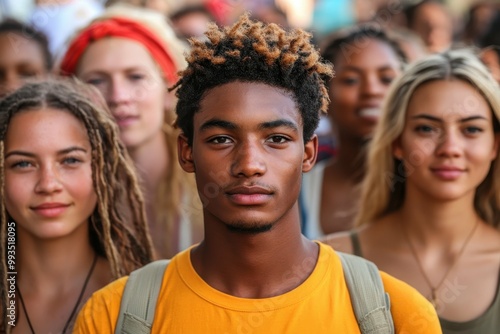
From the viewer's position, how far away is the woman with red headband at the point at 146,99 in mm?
4902

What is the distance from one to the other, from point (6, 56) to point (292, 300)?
3.98 meters

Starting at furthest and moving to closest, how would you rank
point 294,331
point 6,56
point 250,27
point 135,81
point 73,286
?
1. point 6,56
2. point 135,81
3. point 73,286
4. point 250,27
5. point 294,331

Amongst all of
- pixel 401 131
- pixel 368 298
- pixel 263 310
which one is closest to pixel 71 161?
pixel 263 310

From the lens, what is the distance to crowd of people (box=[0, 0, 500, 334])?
2.95 metres

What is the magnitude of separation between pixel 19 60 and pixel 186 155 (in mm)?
3429

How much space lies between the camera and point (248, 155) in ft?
9.40

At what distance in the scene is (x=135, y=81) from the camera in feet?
17.1

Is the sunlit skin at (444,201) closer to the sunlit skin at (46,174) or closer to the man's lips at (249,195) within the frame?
the sunlit skin at (46,174)

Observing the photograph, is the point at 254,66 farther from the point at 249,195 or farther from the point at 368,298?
the point at 368,298

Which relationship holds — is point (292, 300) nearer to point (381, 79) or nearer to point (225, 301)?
point (225, 301)

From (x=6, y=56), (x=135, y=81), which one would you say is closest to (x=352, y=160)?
(x=135, y=81)

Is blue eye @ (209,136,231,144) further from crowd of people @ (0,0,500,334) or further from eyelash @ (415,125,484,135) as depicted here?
eyelash @ (415,125,484,135)

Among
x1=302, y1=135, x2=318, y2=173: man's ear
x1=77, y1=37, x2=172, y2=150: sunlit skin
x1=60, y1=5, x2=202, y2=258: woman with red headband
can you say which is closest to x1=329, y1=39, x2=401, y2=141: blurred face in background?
x1=60, y1=5, x2=202, y2=258: woman with red headband

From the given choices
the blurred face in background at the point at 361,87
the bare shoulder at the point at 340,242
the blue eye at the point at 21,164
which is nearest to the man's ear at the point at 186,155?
the blue eye at the point at 21,164
